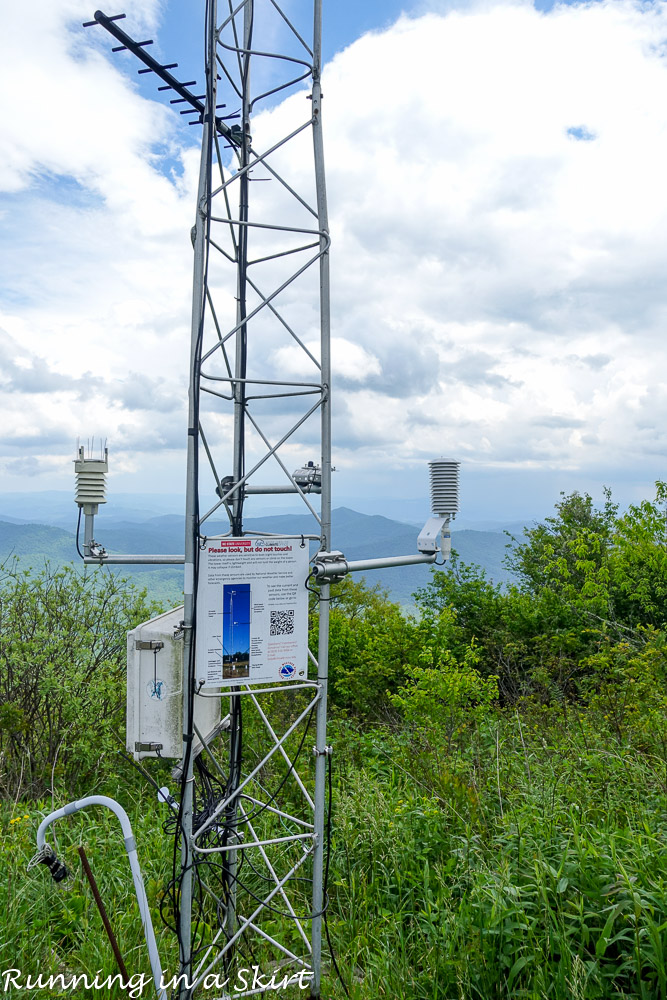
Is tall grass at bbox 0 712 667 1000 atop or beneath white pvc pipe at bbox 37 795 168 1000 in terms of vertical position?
beneath

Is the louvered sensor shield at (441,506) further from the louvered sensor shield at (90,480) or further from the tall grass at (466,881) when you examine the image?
the louvered sensor shield at (90,480)

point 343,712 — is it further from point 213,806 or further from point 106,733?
point 213,806

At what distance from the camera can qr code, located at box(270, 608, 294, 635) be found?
3701 mm

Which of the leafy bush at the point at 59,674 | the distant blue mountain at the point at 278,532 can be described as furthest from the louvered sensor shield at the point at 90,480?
the leafy bush at the point at 59,674

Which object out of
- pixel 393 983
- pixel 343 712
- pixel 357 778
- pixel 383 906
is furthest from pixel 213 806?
pixel 343 712

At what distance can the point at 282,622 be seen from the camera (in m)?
3.72

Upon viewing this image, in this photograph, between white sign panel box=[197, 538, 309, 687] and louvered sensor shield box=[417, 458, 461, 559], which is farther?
louvered sensor shield box=[417, 458, 461, 559]

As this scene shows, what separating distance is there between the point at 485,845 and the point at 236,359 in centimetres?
350

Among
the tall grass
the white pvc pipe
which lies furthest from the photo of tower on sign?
the tall grass

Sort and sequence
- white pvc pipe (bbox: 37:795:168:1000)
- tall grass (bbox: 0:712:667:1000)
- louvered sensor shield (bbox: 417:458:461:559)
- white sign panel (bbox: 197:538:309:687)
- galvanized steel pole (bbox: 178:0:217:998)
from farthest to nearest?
1. louvered sensor shield (bbox: 417:458:461:559)
2. white sign panel (bbox: 197:538:309:687)
3. galvanized steel pole (bbox: 178:0:217:998)
4. tall grass (bbox: 0:712:667:1000)
5. white pvc pipe (bbox: 37:795:168:1000)

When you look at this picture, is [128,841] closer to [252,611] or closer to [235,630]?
[235,630]

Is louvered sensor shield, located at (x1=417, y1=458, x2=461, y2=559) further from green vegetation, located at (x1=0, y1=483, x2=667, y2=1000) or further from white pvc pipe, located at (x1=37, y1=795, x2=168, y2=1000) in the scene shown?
white pvc pipe, located at (x1=37, y1=795, x2=168, y2=1000)

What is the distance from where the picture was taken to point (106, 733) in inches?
255

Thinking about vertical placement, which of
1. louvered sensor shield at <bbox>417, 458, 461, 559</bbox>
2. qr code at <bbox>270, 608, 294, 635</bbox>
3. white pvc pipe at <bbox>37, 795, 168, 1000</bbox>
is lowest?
white pvc pipe at <bbox>37, 795, 168, 1000</bbox>
